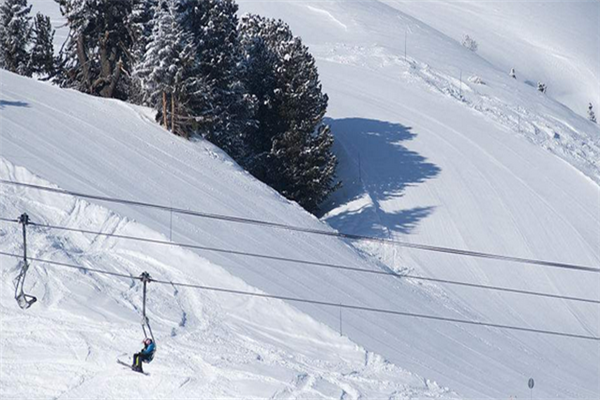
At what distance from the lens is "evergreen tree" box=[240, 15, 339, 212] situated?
119 ft

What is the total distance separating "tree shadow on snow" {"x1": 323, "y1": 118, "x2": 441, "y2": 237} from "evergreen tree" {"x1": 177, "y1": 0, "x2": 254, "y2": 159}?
5.68 meters

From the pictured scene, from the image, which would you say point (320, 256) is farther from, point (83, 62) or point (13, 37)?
point (13, 37)

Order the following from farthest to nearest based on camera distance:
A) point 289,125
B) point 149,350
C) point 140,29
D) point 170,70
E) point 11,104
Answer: point 289,125
point 140,29
point 170,70
point 11,104
point 149,350

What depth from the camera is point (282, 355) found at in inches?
795

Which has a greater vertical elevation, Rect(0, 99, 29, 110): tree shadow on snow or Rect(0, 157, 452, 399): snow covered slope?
Rect(0, 99, 29, 110): tree shadow on snow

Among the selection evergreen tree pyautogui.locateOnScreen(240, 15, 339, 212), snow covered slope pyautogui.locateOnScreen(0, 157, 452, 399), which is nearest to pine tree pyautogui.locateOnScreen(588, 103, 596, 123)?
evergreen tree pyautogui.locateOnScreen(240, 15, 339, 212)

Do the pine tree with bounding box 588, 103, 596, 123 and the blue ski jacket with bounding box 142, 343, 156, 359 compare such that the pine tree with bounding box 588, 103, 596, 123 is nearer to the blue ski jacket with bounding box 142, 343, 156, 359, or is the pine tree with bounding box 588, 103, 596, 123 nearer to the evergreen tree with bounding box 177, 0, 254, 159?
the evergreen tree with bounding box 177, 0, 254, 159

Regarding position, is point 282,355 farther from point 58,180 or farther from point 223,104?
point 223,104

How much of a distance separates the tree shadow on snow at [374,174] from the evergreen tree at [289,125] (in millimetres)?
1310

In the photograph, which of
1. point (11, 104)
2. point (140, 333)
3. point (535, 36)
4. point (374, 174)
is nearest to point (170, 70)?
point (11, 104)

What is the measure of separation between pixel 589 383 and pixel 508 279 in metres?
7.41

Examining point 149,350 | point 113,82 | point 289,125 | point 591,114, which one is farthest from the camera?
point 591,114

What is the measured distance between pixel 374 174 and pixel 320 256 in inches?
572

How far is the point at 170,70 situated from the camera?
32.1m
